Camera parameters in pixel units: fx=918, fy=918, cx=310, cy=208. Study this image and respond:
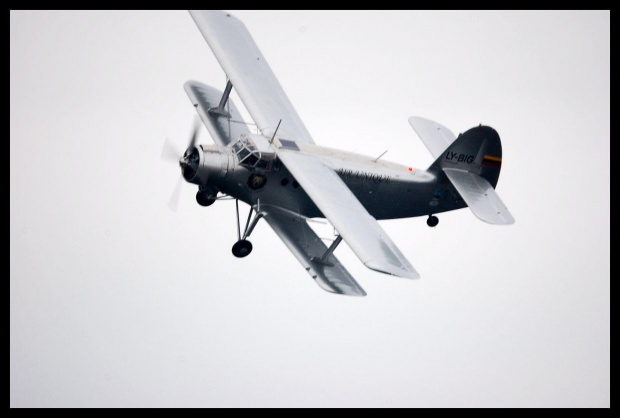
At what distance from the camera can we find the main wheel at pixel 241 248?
66.9ft

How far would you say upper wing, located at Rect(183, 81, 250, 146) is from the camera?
71.9ft

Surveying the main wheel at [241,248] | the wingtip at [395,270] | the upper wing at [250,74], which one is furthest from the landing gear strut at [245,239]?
the wingtip at [395,270]

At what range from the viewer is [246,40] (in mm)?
22938

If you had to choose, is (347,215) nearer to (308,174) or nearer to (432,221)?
(308,174)

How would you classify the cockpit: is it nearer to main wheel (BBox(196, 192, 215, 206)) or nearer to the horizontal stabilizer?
main wheel (BBox(196, 192, 215, 206))

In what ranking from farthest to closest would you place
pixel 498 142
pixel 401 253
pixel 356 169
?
pixel 498 142
pixel 356 169
pixel 401 253

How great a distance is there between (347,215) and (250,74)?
5323 millimetres

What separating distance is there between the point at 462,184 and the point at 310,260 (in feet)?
14.8

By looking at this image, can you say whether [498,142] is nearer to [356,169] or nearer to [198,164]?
[356,169]

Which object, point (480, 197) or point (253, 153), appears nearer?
point (253, 153)

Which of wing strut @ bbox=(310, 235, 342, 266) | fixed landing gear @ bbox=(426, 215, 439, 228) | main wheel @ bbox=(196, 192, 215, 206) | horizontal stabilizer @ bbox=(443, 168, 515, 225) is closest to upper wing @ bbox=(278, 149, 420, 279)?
wing strut @ bbox=(310, 235, 342, 266)

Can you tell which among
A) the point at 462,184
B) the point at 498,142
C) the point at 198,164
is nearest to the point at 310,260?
the point at 198,164

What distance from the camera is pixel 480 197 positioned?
2147cm

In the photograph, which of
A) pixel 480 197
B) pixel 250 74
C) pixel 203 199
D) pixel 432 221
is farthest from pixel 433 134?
pixel 203 199
